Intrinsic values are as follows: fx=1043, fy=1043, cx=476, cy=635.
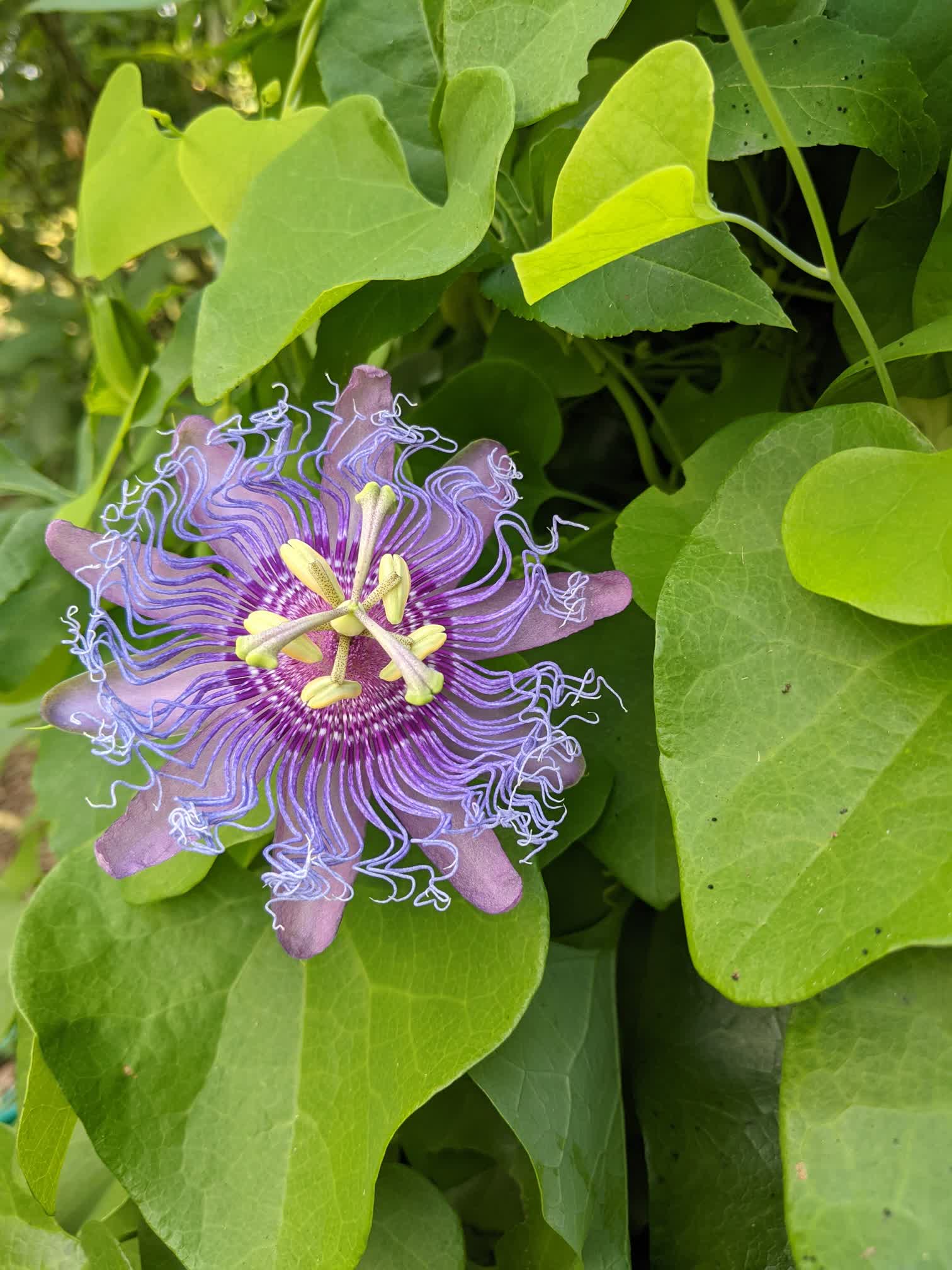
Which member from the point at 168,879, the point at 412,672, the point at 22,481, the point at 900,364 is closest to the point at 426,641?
the point at 412,672

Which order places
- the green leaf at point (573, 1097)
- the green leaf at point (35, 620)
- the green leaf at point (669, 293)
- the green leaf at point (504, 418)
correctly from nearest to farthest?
the green leaf at point (669, 293)
the green leaf at point (573, 1097)
the green leaf at point (504, 418)
the green leaf at point (35, 620)

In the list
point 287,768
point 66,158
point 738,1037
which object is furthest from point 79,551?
point 66,158

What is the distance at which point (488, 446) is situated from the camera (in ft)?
2.56

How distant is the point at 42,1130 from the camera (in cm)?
82

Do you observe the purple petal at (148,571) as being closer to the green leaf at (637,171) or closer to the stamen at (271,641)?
the stamen at (271,641)

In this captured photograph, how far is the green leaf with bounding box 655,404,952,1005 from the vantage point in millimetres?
571

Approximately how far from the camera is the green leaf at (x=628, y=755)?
0.77 meters

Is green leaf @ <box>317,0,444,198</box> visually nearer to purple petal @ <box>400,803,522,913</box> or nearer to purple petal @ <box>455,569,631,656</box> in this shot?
purple petal @ <box>455,569,631,656</box>

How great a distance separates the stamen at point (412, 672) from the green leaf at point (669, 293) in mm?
240

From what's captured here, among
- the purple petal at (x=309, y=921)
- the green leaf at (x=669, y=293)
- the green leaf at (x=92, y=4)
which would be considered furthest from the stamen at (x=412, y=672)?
the green leaf at (x=92, y=4)

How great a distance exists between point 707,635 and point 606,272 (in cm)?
26

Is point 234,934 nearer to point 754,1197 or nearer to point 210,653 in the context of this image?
point 210,653

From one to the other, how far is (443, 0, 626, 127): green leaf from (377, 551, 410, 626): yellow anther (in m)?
0.31

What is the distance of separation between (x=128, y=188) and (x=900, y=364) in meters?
0.66
